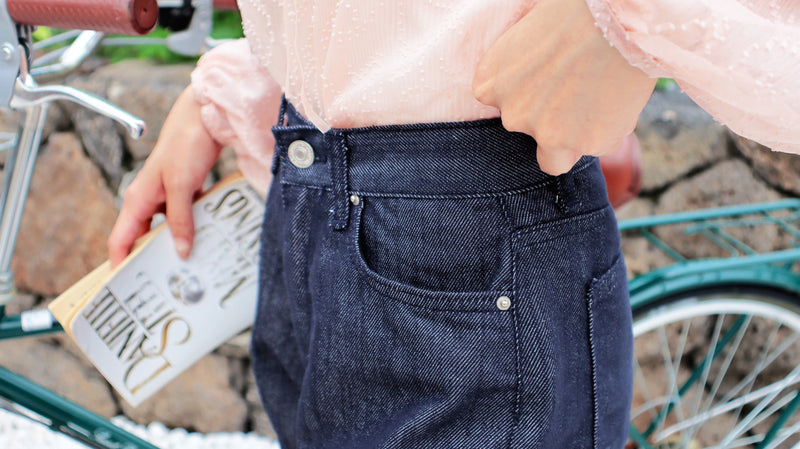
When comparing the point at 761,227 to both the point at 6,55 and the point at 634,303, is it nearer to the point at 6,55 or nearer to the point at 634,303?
the point at 634,303

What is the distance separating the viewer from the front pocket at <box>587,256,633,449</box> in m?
0.47

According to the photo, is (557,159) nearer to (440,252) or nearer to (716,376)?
(440,252)

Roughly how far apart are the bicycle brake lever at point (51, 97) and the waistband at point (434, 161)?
25 centimetres

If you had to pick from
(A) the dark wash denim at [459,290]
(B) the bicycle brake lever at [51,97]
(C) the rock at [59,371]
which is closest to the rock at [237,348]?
(C) the rock at [59,371]

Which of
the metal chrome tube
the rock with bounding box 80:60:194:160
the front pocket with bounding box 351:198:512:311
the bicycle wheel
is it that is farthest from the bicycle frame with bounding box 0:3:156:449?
the bicycle wheel

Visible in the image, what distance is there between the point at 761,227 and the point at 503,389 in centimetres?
131

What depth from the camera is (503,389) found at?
0.44 metres

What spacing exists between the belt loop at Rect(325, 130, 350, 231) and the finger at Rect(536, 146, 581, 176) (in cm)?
15

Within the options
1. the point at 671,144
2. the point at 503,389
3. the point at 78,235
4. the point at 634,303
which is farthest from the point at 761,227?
the point at 78,235

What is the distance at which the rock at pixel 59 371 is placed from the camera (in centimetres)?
182

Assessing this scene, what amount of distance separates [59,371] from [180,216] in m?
1.44

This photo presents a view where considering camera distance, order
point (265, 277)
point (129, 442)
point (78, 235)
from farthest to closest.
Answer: point (78, 235)
point (129, 442)
point (265, 277)

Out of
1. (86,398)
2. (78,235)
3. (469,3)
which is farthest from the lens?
(86,398)

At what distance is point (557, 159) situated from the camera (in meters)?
0.38
